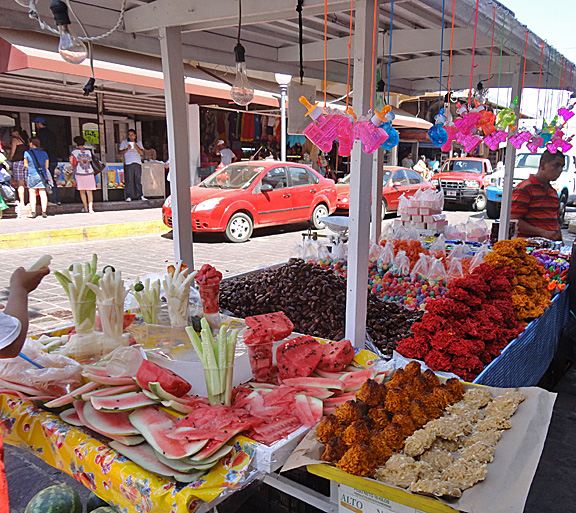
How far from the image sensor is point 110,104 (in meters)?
13.7

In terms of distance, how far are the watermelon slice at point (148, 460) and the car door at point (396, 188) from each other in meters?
12.2

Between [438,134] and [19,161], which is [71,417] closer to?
A: [438,134]

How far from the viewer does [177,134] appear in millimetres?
3752

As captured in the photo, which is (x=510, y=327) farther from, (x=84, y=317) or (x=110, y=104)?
(x=110, y=104)

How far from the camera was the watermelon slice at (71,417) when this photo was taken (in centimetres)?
195

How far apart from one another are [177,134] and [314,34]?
2303mm

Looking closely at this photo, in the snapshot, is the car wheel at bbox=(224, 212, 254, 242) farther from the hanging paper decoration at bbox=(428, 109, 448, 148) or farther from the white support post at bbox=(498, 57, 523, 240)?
the hanging paper decoration at bbox=(428, 109, 448, 148)

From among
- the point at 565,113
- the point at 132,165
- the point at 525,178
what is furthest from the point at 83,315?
the point at 525,178

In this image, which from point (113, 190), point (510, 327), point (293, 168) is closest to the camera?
point (510, 327)

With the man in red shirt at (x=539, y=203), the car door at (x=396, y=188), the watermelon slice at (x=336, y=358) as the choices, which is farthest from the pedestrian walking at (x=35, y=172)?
the watermelon slice at (x=336, y=358)

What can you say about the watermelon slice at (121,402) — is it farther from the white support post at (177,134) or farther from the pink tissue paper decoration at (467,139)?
the pink tissue paper decoration at (467,139)

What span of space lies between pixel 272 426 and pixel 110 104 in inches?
547

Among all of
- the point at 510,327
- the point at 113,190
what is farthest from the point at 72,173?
the point at 510,327

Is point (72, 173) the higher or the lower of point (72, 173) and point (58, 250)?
the higher
